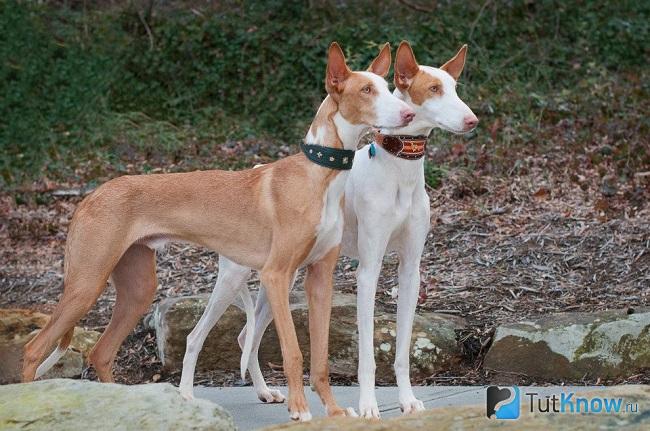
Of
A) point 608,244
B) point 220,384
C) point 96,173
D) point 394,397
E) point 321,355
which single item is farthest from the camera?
point 96,173

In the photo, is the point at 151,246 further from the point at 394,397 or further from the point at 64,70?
the point at 64,70

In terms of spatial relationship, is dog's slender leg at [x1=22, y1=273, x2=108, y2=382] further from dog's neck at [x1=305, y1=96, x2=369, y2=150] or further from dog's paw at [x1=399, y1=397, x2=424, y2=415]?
dog's paw at [x1=399, y1=397, x2=424, y2=415]

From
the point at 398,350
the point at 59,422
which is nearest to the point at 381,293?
the point at 398,350

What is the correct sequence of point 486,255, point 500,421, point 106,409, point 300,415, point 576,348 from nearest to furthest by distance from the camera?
point 500,421 → point 106,409 → point 300,415 → point 576,348 → point 486,255

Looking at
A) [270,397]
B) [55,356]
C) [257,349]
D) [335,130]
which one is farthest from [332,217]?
[55,356]

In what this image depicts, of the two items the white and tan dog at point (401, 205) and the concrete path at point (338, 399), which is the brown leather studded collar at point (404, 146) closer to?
the white and tan dog at point (401, 205)

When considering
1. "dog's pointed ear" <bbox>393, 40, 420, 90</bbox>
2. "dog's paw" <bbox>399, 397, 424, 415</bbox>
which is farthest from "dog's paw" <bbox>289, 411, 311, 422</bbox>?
"dog's pointed ear" <bbox>393, 40, 420, 90</bbox>

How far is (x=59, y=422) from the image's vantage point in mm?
4145

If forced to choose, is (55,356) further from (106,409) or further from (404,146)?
(404,146)

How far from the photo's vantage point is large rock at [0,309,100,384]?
23.4ft

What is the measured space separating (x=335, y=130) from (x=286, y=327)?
40.5 inches

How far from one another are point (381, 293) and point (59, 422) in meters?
4.09

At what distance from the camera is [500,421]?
147 inches

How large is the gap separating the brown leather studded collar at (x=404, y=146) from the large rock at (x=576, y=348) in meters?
1.67
